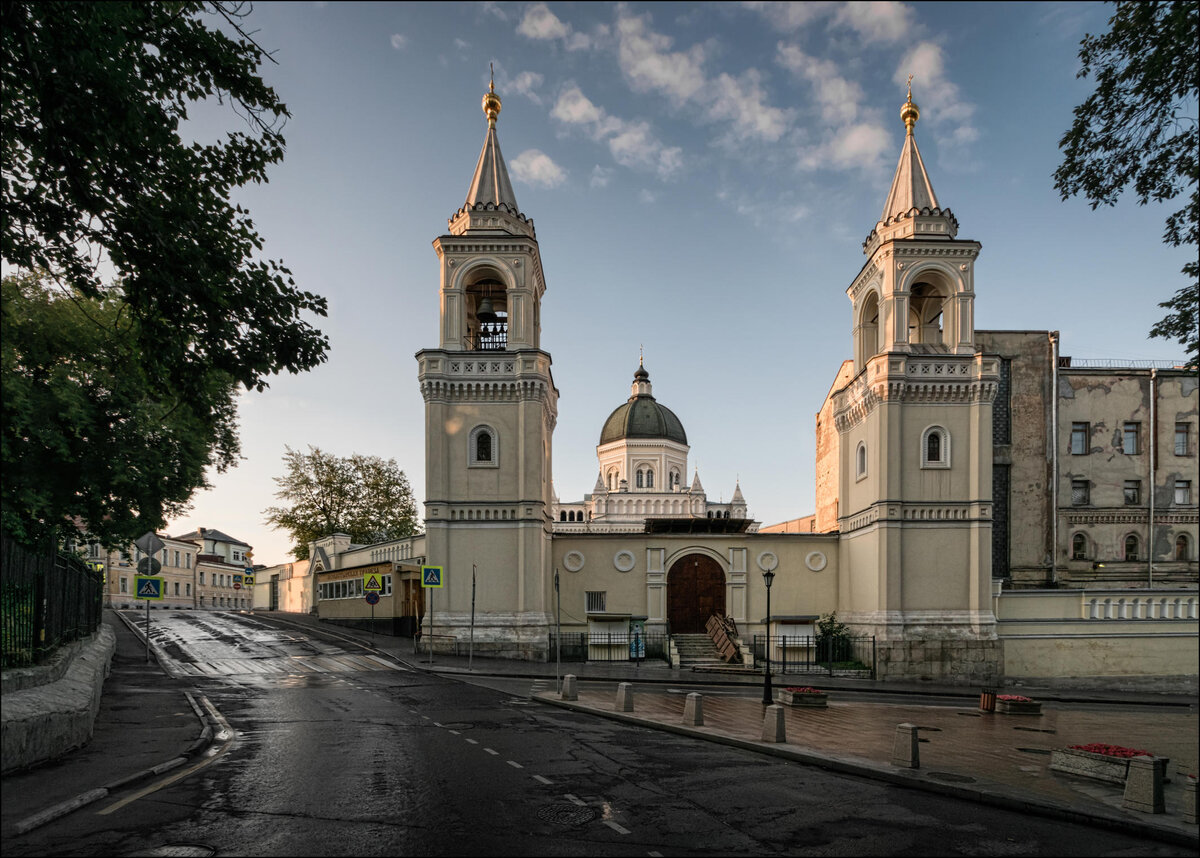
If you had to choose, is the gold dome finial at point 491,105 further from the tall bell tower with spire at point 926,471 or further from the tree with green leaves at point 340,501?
the tree with green leaves at point 340,501

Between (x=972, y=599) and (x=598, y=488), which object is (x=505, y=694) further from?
(x=598, y=488)

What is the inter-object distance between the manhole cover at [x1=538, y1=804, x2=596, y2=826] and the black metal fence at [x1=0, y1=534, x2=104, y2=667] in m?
7.58

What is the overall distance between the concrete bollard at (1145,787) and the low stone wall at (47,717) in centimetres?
1286

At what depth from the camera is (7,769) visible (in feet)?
30.8

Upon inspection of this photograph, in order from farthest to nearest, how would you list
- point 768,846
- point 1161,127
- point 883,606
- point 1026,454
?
point 1026,454
point 883,606
point 1161,127
point 768,846

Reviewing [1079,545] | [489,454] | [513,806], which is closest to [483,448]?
[489,454]

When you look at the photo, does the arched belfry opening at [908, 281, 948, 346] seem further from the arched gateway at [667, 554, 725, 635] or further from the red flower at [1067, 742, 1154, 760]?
the red flower at [1067, 742, 1154, 760]

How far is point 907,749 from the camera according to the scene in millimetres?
12156

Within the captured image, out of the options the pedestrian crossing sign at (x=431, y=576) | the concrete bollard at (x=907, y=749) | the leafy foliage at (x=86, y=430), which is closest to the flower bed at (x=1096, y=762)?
the concrete bollard at (x=907, y=749)

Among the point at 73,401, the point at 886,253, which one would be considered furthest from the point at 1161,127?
the point at 73,401

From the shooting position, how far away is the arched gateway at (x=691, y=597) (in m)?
33.3

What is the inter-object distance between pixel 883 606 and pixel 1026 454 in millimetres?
13471

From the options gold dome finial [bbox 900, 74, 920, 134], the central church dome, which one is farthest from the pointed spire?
the central church dome

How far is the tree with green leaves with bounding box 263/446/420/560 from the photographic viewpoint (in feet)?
203
